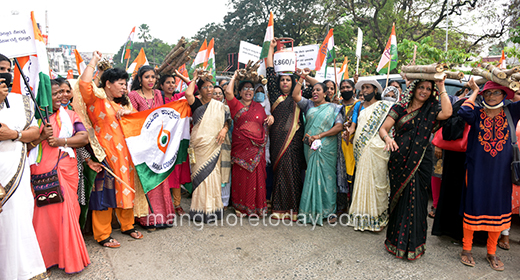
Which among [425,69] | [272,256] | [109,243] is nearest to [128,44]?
[109,243]

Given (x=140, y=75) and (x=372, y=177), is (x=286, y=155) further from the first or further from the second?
(x=140, y=75)

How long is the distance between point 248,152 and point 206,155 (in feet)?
1.74

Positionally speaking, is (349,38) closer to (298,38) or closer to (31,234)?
(298,38)

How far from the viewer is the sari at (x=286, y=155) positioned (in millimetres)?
4316

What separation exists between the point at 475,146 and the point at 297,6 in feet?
69.9

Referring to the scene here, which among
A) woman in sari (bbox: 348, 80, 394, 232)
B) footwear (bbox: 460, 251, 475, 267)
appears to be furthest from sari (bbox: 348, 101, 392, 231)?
footwear (bbox: 460, 251, 475, 267)

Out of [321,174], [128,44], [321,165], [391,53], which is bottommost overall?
[321,174]

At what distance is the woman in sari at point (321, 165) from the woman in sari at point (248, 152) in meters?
0.54

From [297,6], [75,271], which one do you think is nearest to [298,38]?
[297,6]

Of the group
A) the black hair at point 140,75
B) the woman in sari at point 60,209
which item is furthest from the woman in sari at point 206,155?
the woman in sari at point 60,209

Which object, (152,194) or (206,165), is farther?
(206,165)

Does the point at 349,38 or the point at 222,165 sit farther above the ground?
the point at 349,38

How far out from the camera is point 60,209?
2.79 metres

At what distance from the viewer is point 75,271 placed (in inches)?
110
